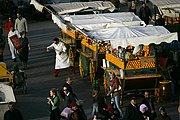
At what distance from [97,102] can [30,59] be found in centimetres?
930

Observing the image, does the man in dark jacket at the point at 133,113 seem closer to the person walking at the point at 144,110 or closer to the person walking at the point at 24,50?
the person walking at the point at 144,110

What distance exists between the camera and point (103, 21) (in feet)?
73.4

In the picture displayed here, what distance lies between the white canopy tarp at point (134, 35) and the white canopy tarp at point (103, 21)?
45.2 inches

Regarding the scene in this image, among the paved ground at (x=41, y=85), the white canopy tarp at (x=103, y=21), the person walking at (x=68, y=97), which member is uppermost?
the white canopy tarp at (x=103, y=21)

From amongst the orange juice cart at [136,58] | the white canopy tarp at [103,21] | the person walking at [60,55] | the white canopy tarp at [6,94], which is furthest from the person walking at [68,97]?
the white canopy tarp at [103,21]

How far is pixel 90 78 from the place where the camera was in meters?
20.8

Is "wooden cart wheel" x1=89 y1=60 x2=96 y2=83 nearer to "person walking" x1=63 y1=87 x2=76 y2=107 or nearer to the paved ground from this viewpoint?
the paved ground

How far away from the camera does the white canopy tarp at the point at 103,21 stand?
21859 millimetres

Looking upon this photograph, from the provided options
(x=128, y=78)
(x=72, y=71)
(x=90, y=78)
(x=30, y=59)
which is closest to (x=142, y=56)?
(x=128, y=78)

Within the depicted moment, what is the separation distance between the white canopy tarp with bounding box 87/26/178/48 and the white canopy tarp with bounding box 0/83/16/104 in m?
3.26

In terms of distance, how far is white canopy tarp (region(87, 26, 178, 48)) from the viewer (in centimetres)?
1798

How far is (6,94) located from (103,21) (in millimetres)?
6415

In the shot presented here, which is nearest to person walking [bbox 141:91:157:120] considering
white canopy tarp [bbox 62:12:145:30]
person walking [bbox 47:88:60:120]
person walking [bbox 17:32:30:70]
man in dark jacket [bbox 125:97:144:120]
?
man in dark jacket [bbox 125:97:144:120]

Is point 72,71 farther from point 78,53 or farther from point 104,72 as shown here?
point 104,72
